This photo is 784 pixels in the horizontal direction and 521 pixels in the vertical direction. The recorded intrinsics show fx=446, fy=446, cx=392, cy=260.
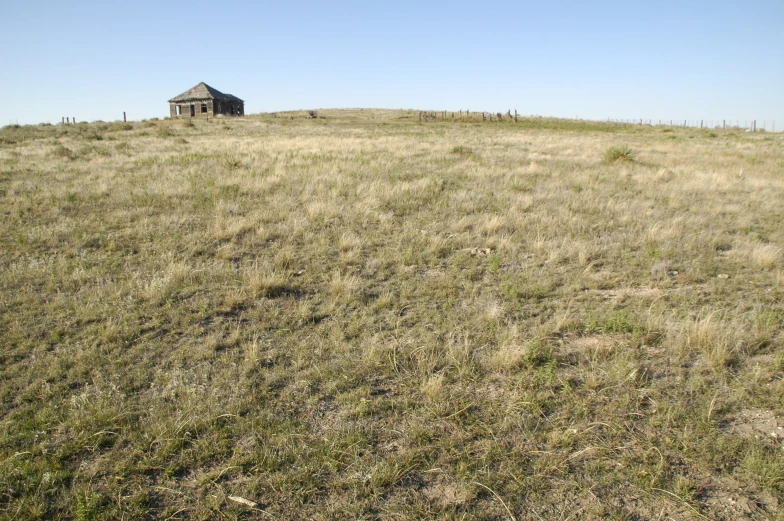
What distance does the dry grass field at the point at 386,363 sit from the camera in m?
2.88

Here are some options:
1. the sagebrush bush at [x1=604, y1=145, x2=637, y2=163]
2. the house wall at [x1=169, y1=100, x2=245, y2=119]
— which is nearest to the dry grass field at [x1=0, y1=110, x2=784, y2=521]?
the sagebrush bush at [x1=604, y1=145, x2=637, y2=163]

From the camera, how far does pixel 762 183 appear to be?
12.3m

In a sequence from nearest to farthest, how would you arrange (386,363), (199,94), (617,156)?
(386,363), (617,156), (199,94)

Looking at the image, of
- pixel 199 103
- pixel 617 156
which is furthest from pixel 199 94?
pixel 617 156

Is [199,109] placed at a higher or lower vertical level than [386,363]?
higher

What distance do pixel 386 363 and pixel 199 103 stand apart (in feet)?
175

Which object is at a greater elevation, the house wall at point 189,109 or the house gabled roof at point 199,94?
the house gabled roof at point 199,94

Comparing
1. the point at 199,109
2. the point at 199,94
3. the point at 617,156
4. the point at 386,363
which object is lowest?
the point at 386,363

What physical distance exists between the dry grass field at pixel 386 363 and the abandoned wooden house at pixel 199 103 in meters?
44.6

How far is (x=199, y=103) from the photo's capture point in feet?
163

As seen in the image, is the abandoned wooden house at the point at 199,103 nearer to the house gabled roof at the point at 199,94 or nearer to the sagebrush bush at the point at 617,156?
the house gabled roof at the point at 199,94

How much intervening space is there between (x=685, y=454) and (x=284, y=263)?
5.21m

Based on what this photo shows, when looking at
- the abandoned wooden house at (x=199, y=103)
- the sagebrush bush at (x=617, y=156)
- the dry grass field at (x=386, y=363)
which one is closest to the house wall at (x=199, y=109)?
the abandoned wooden house at (x=199, y=103)

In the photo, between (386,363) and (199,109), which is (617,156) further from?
(199,109)
